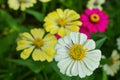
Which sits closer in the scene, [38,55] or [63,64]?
[63,64]

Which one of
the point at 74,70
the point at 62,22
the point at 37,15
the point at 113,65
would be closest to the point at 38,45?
the point at 62,22

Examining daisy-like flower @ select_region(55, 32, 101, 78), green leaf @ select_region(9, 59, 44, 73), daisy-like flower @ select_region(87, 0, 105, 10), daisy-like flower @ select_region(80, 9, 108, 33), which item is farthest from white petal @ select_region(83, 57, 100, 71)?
daisy-like flower @ select_region(87, 0, 105, 10)

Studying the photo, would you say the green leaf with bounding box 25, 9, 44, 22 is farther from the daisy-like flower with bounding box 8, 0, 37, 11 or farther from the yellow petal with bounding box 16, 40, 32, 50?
the yellow petal with bounding box 16, 40, 32, 50

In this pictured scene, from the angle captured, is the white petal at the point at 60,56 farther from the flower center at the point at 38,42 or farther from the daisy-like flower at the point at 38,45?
the flower center at the point at 38,42

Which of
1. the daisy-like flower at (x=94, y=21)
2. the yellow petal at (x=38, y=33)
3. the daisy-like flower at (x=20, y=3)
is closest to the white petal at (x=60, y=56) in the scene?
the yellow petal at (x=38, y=33)

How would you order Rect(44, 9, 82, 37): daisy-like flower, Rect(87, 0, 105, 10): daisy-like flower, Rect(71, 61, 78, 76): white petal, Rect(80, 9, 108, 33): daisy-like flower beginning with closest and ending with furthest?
Rect(71, 61, 78, 76): white petal < Rect(44, 9, 82, 37): daisy-like flower < Rect(80, 9, 108, 33): daisy-like flower < Rect(87, 0, 105, 10): daisy-like flower

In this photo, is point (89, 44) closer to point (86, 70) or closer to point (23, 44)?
point (86, 70)
